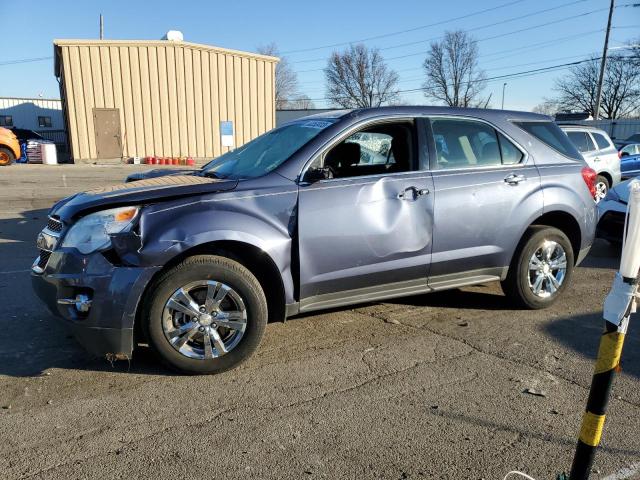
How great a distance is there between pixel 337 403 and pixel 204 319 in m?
1.04

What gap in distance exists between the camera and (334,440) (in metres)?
2.85

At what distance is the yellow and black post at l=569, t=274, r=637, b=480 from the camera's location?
6.02 feet

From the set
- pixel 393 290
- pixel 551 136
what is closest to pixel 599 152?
pixel 551 136

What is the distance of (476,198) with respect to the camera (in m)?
4.42

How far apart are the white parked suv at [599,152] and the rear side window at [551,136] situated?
7776 mm

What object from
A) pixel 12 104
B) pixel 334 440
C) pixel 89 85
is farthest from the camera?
pixel 12 104

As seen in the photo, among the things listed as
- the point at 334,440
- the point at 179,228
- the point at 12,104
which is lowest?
the point at 334,440

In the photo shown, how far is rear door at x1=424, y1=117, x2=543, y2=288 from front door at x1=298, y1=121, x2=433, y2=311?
0.50 feet

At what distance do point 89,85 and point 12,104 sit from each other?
73.7 ft

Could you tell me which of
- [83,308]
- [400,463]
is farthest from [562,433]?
[83,308]

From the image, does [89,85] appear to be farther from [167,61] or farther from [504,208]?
[504,208]

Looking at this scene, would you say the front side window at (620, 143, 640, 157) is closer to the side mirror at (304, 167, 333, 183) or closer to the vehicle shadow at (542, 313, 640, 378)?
the vehicle shadow at (542, 313, 640, 378)

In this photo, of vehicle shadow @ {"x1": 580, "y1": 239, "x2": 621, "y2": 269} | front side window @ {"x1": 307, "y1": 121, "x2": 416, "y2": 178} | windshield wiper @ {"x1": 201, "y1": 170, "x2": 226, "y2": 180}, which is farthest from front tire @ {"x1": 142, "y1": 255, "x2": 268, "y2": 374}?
vehicle shadow @ {"x1": 580, "y1": 239, "x2": 621, "y2": 269}

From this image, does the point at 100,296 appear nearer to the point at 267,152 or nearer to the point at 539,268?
the point at 267,152
